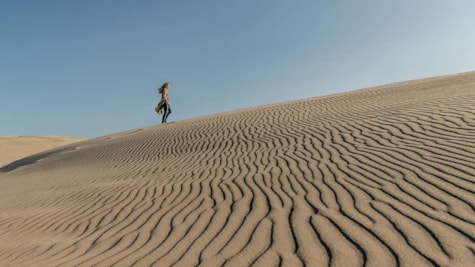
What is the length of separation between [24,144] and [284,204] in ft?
103

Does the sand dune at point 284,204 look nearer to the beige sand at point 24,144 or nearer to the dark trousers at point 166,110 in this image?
the dark trousers at point 166,110

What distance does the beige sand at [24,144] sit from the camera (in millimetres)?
26766

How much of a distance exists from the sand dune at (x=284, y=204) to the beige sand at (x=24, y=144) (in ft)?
63.5

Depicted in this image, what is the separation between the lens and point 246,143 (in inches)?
385

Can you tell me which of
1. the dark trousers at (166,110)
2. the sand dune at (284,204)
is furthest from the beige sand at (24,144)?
the sand dune at (284,204)

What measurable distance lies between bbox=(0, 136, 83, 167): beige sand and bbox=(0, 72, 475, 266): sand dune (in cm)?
1935

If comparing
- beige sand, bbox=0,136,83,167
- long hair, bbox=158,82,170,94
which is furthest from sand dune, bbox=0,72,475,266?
beige sand, bbox=0,136,83,167

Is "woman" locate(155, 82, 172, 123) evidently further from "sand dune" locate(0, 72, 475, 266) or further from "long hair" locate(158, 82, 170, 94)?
"sand dune" locate(0, 72, 475, 266)

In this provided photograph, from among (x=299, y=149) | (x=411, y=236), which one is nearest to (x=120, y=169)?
(x=299, y=149)

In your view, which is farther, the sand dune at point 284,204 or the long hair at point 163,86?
the long hair at point 163,86

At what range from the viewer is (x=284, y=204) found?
4.50 meters

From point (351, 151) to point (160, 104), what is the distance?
12.9 metres

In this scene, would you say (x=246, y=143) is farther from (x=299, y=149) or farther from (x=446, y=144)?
(x=446, y=144)

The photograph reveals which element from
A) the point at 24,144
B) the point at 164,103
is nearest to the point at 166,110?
the point at 164,103
